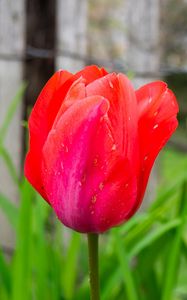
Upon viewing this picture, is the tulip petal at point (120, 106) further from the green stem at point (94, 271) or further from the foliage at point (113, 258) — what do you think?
the foliage at point (113, 258)

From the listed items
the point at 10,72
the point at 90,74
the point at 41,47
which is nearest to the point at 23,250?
the point at 90,74

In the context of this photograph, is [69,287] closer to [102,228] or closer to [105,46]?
[102,228]

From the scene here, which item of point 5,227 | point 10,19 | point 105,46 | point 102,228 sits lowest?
point 105,46

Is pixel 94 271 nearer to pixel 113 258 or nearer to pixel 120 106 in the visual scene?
pixel 120 106

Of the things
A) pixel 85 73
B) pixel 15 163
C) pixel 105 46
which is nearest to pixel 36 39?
pixel 15 163

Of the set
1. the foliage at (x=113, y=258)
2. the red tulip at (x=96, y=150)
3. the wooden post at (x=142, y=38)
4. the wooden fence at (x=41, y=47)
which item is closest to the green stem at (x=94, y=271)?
the red tulip at (x=96, y=150)

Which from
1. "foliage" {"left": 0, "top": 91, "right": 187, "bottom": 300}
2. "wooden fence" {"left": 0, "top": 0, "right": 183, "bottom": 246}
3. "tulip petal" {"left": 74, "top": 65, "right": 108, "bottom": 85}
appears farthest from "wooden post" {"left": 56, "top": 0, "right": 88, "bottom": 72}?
"tulip petal" {"left": 74, "top": 65, "right": 108, "bottom": 85}

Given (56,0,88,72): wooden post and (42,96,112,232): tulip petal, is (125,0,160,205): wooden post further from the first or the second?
(42,96,112,232): tulip petal

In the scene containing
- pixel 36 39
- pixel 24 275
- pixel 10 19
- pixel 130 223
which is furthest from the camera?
pixel 36 39
